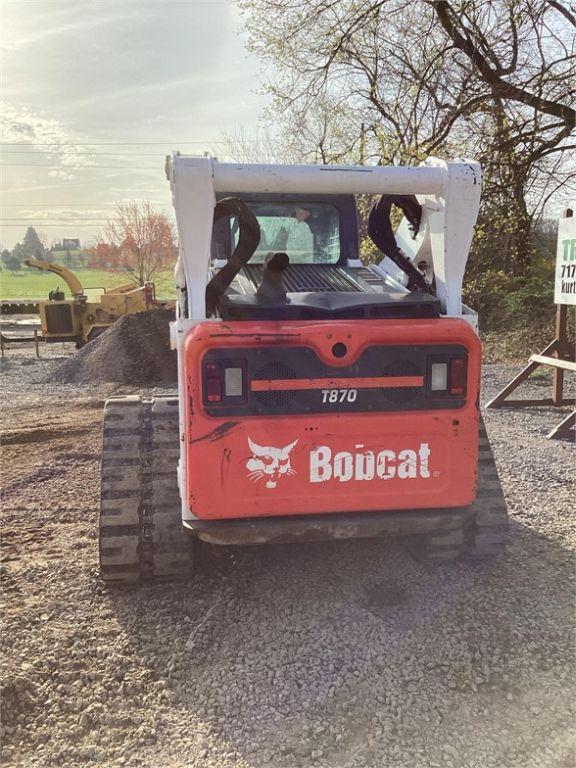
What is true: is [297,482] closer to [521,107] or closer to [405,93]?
[521,107]

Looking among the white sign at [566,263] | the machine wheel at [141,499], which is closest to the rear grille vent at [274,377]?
the machine wheel at [141,499]

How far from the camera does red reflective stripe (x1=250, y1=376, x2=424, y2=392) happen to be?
3023 mm

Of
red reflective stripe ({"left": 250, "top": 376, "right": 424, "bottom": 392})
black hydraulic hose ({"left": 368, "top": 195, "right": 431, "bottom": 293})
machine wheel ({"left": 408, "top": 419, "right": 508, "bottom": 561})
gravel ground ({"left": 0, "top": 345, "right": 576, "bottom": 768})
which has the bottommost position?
gravel ground ({"left": 0, "top": 345, "right": 576, "bottom": 768})

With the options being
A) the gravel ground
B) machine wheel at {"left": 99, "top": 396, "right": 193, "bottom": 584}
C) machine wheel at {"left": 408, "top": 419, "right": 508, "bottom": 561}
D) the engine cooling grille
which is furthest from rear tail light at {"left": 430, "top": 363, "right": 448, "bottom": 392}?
machine wheel at {"left": 99, "top": 396, "right": 193, "bottom": 584}

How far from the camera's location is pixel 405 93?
14.2 metres

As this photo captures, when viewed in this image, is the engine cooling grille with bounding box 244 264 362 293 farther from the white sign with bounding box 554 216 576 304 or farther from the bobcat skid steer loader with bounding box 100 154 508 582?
the white sign with bounding box 554 216 576 304

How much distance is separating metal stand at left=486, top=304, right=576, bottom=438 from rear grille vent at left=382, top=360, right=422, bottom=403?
14.1 ft

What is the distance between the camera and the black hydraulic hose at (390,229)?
3752 millimetres

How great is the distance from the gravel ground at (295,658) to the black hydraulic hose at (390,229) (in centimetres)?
169

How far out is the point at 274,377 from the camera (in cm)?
302

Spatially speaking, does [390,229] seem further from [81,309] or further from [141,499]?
[81,309]

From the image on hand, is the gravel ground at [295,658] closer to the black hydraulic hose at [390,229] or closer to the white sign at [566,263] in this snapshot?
the black hydraulic hose at [390,229]

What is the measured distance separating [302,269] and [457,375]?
180 cm

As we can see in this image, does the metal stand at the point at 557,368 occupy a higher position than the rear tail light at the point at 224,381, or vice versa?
the rear tail light at the point at 224,381
